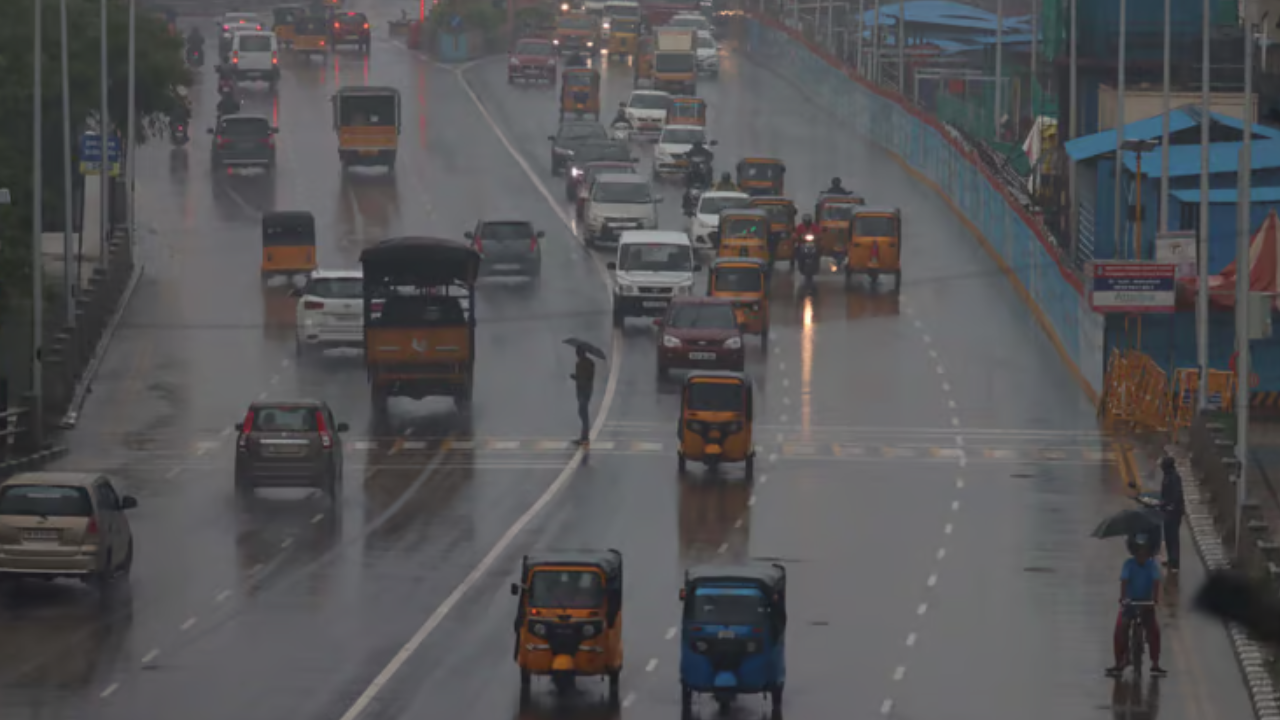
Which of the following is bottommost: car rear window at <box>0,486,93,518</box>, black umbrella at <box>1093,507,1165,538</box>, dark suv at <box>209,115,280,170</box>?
car rear window at <box>0,486,93,518</box>

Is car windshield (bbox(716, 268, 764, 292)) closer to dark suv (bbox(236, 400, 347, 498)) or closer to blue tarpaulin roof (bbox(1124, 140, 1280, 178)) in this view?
blue tarpaulin roof (bbox(1124, 140, 1280, 178))

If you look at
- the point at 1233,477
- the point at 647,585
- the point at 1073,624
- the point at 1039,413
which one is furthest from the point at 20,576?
the point at 1039,413

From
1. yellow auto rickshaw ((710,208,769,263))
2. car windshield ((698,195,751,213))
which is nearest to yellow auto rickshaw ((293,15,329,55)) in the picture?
car windshield ((698,195,751,213))

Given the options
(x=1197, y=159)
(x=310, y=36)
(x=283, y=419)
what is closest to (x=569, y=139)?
(x=1197, y=159)

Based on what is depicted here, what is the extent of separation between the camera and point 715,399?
4316cm

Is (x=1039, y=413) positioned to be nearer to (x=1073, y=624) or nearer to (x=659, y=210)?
(x=1073, y=624)

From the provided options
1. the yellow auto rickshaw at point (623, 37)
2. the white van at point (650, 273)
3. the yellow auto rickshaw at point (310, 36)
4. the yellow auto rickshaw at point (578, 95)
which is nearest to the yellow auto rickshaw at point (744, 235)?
the white van at point (650, 273)

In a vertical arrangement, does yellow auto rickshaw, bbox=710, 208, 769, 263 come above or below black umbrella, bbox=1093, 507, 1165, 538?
above

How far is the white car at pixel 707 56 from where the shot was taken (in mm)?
117688

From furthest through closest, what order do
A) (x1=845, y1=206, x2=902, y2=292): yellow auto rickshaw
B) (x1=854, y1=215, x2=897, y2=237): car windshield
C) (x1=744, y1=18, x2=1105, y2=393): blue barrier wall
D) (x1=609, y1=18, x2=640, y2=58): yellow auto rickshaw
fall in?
(x1=609, y1=18, x2=640, y2=58): yellow auto rickshaw → (x1=854, y1=215, x2=897, y2=237): car windshield → (x1=845, y1=206, x2=902, y2=292): yellow auto rickshaw → (x1=744, y1=18, x2=1105, y2=393): blue barrier wall

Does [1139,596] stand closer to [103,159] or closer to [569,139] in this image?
[103,159]

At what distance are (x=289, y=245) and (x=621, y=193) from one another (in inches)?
414

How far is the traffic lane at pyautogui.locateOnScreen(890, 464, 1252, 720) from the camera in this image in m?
27.8

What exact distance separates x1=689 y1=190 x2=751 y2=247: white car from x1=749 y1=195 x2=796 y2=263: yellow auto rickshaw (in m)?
1.04
